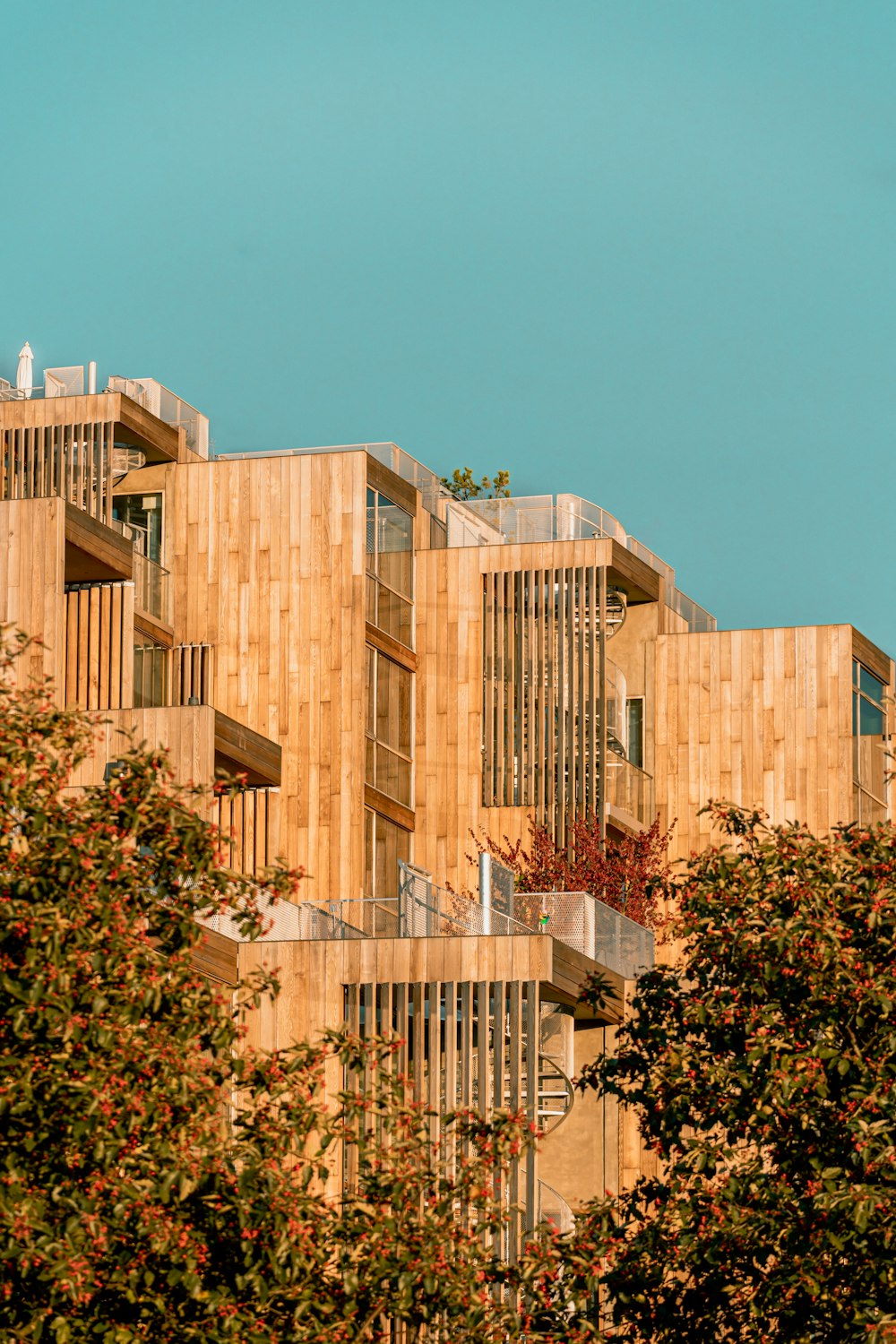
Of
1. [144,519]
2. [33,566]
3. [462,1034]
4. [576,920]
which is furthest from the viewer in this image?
[144,519]

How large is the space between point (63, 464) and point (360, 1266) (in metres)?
25.8

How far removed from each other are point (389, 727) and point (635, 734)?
5.52 meters

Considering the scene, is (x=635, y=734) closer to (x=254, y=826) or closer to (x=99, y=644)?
(x=254, y=826)

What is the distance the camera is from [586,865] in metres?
41.0

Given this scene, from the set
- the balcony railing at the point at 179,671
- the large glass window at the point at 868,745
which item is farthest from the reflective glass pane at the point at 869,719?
the balcony railing at the point at 179,671

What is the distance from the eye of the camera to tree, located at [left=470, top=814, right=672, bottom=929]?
40281 mm

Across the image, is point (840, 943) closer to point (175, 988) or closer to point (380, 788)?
point (175, 988)

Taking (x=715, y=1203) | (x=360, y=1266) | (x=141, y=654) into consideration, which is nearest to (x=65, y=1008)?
(x=360, y=1266)

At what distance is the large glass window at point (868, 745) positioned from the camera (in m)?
43.6

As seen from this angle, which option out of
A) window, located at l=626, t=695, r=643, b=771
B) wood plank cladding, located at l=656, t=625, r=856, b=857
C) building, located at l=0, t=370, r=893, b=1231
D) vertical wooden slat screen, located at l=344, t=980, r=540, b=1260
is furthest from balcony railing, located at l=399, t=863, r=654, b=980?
window, located at l=626, t=695, r=643, b=771

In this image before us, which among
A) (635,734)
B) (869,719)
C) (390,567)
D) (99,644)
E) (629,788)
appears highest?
(390,567)

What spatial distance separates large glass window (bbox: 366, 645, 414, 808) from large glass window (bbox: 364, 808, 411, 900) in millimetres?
527

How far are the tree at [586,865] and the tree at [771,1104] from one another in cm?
1883

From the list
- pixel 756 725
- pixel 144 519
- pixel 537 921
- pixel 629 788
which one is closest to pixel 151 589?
pixel 144 519
